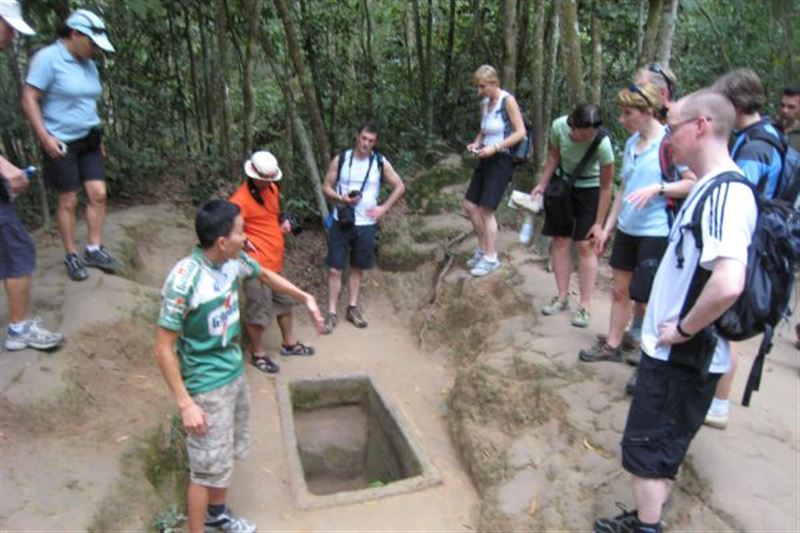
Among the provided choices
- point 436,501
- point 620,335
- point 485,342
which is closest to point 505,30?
point 485,342

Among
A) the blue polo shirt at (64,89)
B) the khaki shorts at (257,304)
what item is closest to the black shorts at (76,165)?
the blue polo shirt at (64,89)

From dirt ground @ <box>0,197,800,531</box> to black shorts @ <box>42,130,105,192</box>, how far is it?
749mm

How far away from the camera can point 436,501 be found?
4.10 m

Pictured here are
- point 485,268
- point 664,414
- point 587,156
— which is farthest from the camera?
point 485,268

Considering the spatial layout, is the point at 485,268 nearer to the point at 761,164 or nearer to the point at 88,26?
the point at 761,164

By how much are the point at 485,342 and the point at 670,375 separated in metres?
2.83

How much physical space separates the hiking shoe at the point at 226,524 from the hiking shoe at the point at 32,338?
151cm

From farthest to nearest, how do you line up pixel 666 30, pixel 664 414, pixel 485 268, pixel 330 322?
pixel 330 322 < pixel 485 268 < pixel 666 30 < pixel 664 414

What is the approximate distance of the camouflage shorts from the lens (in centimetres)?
306

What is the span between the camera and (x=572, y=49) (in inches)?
217

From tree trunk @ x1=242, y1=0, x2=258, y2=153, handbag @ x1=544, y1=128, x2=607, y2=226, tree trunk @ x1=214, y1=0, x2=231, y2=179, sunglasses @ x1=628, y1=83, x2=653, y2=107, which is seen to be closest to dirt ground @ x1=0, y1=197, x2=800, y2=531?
handbag @ x1=544, y1=128, x2=607, y2=226

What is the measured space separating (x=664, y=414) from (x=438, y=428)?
255 centimetres

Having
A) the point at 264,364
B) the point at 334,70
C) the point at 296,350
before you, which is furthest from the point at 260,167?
the point at 334,70

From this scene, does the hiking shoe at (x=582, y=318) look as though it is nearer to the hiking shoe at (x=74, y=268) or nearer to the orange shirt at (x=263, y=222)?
the orange shirt at (x=263, y=222)
